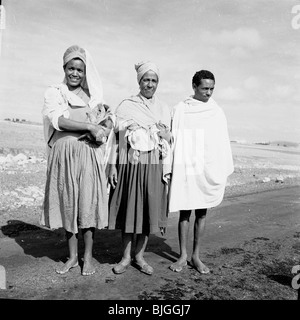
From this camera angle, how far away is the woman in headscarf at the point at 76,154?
361 centimetres

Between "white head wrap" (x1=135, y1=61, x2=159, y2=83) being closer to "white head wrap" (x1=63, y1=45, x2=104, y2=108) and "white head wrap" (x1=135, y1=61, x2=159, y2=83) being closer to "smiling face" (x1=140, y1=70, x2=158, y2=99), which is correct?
"smiling face" (x1=140, y1=70, x2=158, y2=99)

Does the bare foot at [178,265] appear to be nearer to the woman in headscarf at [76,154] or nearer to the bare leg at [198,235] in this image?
the bare leg at [198,235]

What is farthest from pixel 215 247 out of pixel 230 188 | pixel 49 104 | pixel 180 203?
pixel 230 188

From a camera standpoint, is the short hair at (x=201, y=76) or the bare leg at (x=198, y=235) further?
the bare leg at (x=198, y=235)

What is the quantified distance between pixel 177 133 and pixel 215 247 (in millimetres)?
1857

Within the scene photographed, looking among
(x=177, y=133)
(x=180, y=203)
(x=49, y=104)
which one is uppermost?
(x=49, y=104)

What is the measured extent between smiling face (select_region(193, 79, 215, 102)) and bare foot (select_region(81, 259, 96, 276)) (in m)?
2.11

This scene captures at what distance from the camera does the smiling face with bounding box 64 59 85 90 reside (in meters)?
3.62

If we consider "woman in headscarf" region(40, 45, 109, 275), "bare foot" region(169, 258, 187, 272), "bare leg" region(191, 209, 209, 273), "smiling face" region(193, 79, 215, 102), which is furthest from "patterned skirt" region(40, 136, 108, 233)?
"smiling face" region(193, 79, 215, 102)

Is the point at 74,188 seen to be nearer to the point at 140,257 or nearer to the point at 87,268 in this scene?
Result: the point at 87,268

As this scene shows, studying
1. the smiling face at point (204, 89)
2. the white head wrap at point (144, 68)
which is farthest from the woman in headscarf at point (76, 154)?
the smiling face at point (204, 89)

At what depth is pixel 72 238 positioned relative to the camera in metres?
3.80

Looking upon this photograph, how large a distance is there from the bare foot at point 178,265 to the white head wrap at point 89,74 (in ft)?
6.32
